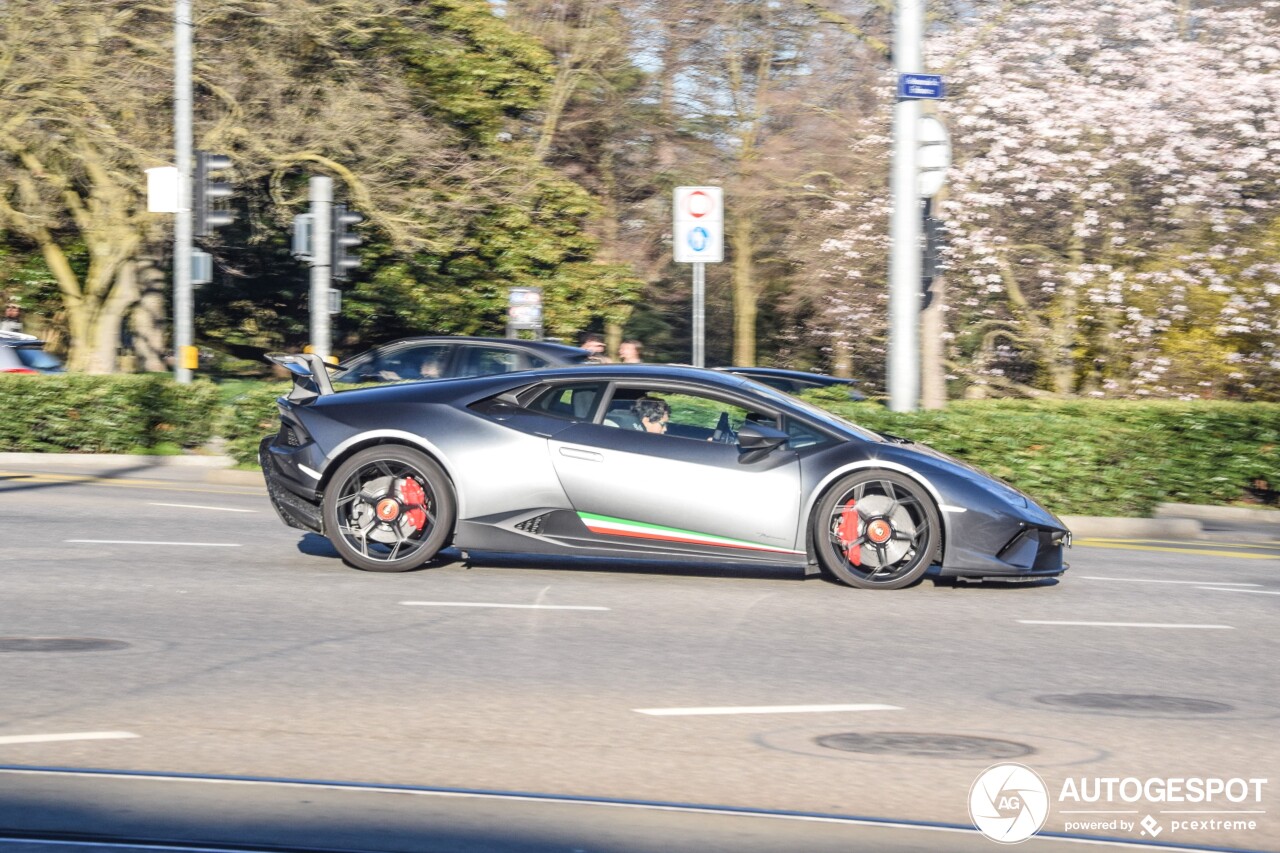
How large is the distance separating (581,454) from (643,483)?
0.42 metres

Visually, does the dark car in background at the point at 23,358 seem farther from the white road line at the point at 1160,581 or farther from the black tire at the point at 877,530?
the white road line at the point at 1160,581

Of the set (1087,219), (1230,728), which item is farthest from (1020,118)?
(1230,728)

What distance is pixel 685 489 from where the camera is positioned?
966cm

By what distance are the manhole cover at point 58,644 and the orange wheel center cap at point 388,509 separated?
255cm

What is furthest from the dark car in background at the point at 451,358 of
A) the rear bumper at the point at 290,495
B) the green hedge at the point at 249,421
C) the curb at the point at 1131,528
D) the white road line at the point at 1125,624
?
the white road line at the point at 1125,624

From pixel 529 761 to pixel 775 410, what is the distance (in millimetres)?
4604

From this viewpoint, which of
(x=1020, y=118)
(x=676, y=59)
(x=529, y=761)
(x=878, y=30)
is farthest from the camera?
(x=676, y=59)

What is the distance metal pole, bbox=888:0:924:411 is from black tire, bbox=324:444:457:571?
6.57 metres

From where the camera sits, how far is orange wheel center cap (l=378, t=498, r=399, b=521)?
32.9ft

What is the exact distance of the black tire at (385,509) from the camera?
995 centimetres

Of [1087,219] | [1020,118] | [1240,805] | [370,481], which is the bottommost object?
[1240,805]

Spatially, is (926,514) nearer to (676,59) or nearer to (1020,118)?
(1020,118)

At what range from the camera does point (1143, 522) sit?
14.3 m

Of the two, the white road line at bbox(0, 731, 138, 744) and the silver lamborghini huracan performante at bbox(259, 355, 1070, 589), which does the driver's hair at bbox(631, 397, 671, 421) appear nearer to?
the silver lamborghini huracan performante at bbox(259, 355, 1070, 589)
